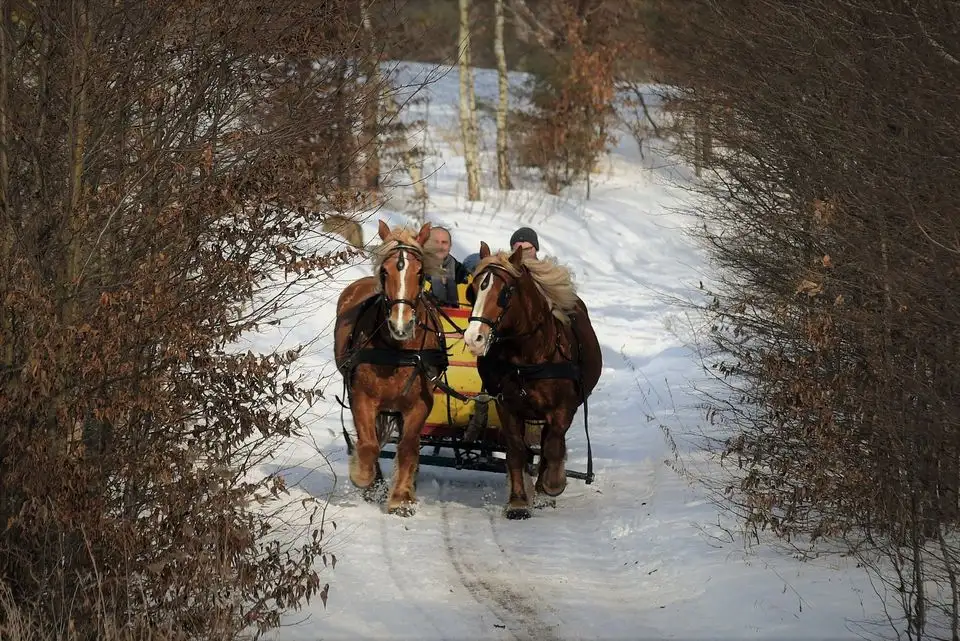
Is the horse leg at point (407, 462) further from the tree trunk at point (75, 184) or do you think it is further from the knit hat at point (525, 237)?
the tree trunk at point (75, 184)

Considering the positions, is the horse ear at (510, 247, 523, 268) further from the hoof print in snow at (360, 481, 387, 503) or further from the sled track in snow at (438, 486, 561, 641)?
the sled track in snow at (438, 486, 561, 641)

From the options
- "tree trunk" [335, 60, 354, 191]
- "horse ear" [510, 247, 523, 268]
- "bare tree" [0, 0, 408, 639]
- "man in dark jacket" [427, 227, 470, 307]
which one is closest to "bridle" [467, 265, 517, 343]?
"horse ear" [510, 247, 523, 268]

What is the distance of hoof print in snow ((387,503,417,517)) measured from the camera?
8758mm

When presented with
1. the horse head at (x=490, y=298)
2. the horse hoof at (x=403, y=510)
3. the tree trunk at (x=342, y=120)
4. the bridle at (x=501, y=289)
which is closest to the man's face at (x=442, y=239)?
the horse head at (x=490, y=298)

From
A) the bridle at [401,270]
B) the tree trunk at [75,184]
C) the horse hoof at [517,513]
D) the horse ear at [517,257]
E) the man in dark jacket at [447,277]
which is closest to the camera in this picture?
the tree trunk at [75,184]

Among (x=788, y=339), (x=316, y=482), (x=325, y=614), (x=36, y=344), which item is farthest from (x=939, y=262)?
(x=316, y=482)

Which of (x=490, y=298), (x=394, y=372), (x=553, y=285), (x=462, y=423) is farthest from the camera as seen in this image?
(x=462, y=423)

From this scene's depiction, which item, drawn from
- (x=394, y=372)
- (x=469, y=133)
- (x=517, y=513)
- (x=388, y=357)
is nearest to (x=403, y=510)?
(x=517, y=513)

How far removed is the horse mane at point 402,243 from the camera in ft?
28.9

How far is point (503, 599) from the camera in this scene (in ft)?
22.6

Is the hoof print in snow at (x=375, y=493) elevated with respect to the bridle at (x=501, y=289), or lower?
lower

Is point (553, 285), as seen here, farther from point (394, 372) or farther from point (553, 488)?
point (553, 488)

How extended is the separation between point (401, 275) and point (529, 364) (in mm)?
1246

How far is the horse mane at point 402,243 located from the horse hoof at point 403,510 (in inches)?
62.5
